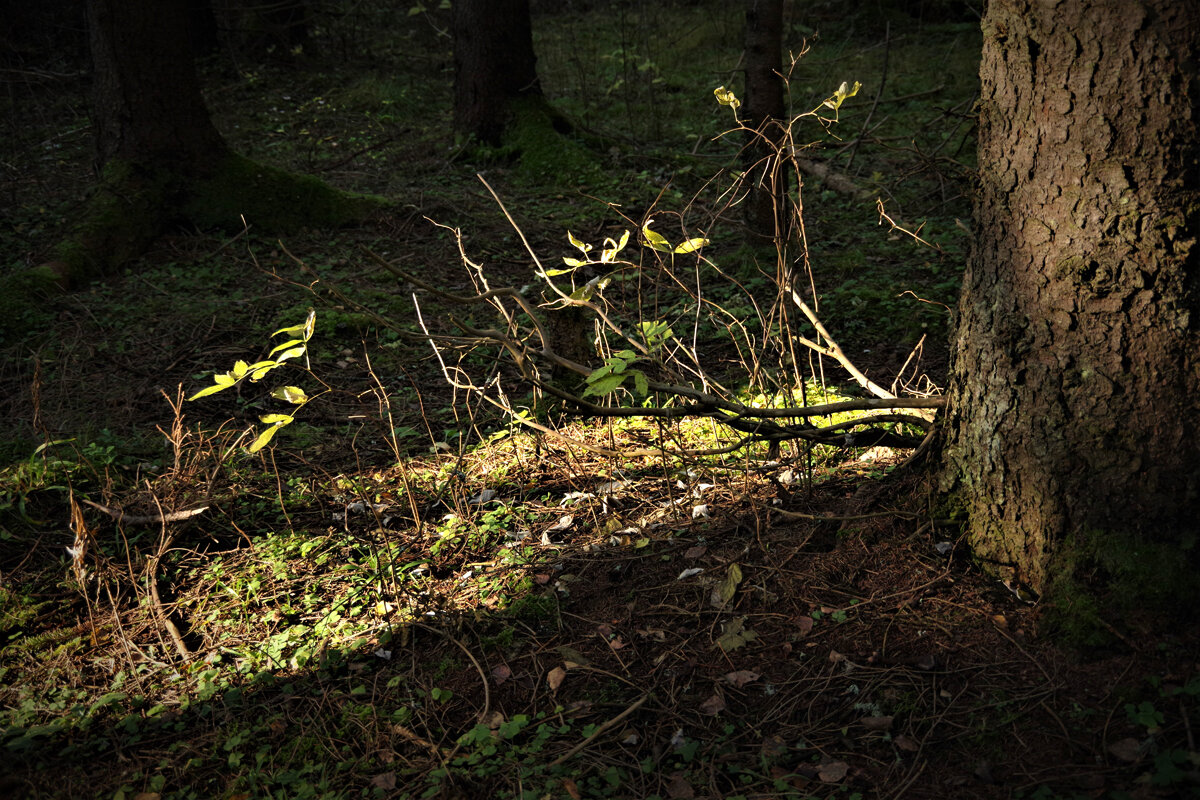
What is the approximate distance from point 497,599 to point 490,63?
25.5ft

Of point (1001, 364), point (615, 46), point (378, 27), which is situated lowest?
point (1001, 364)

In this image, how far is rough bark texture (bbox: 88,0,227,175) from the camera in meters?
6.57

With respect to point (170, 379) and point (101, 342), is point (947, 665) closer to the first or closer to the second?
point (170, 379)

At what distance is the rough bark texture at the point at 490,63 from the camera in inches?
348

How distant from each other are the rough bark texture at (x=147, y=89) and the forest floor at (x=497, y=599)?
1854 millimetres

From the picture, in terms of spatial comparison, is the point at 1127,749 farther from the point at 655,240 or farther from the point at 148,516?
the point at 148,516

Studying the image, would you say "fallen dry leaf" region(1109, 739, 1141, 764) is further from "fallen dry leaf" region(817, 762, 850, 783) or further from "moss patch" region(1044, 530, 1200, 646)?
"fallen dry leaf" region(817, 762, 850, 783)

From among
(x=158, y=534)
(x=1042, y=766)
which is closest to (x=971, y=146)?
(x=1042, y=766)

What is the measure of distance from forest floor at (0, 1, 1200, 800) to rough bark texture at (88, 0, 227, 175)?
185 centimetres

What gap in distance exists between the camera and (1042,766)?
1.81m

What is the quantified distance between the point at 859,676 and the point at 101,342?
5.27m

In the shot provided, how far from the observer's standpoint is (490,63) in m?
9.00

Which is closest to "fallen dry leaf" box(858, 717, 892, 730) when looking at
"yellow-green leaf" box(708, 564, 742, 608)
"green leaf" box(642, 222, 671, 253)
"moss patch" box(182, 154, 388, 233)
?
"yellow-green leaf" box(708, 564, 742, 608)

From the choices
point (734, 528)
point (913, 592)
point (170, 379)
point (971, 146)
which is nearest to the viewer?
point (913, 592)
